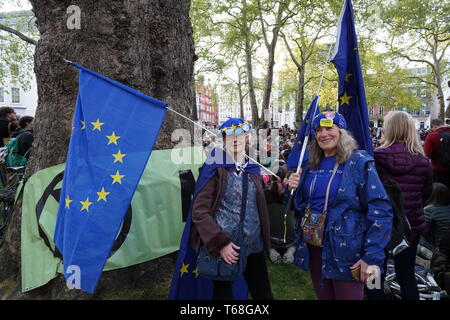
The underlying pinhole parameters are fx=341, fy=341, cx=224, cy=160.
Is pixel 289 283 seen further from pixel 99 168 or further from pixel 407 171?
pixel 99 168

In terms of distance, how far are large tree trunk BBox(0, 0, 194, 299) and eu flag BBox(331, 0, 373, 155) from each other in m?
1.97

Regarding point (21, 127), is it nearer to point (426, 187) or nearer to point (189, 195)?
point (189, 195)

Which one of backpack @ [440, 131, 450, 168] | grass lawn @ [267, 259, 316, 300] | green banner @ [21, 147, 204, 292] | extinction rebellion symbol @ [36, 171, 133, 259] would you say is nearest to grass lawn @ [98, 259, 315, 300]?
grass lawn @ [267, 259, 316, 300]

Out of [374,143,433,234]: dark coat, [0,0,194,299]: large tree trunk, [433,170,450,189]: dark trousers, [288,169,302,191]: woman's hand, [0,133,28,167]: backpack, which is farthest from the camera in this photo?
[0,133,28,167]: backpack

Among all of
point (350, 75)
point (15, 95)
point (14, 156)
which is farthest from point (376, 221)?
point (15, 95)

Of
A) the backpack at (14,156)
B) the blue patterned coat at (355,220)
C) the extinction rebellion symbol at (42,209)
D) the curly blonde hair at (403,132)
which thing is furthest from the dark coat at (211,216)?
the backpack at (14,156)

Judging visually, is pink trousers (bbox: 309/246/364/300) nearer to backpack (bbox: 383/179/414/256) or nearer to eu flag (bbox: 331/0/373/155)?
backpack (bbox: 383/179/414/256)

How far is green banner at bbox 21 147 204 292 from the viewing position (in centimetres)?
336

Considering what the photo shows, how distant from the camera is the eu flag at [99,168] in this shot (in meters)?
2.47

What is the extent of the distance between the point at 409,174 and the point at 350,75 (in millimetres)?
1004

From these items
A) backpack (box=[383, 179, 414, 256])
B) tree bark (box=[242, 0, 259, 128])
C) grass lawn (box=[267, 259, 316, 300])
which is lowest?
grass lawn (box=[267, 259, 316, 300])

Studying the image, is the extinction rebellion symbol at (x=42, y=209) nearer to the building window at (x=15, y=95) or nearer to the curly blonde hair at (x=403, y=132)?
the curly blonde hair at (x=403, y=132)

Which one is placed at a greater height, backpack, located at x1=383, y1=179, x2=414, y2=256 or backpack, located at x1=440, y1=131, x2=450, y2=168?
backpack, located at x1=440, y1=131, x2=450, y2=168

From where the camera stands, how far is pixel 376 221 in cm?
218
